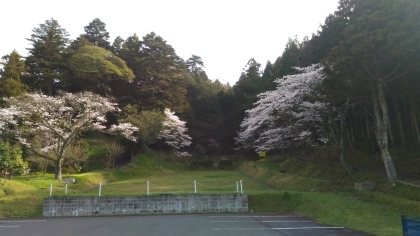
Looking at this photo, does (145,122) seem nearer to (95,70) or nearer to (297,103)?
(95,70)

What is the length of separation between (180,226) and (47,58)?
31.3 m

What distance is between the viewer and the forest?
1384 cm

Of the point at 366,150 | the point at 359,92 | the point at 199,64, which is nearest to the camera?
the point at 359,92

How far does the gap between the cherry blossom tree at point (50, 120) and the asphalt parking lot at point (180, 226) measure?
1067 centimetres

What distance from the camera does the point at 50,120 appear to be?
2316cm

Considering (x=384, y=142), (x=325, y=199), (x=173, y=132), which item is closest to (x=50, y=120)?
(x=173, y=132)

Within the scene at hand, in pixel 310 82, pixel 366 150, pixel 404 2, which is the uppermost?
pixel 404 2

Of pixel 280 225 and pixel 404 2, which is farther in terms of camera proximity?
pixel 404 2

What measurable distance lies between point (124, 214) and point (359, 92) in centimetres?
1229

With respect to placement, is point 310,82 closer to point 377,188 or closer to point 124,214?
point 377,188

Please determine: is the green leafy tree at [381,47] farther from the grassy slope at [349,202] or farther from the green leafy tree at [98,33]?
the green leafy tree at [98,33]

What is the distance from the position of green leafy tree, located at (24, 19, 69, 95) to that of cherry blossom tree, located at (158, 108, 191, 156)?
12.1 meters

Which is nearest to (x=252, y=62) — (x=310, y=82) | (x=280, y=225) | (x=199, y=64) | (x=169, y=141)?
(x=199, y=64)

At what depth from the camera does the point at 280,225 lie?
10.4 m
